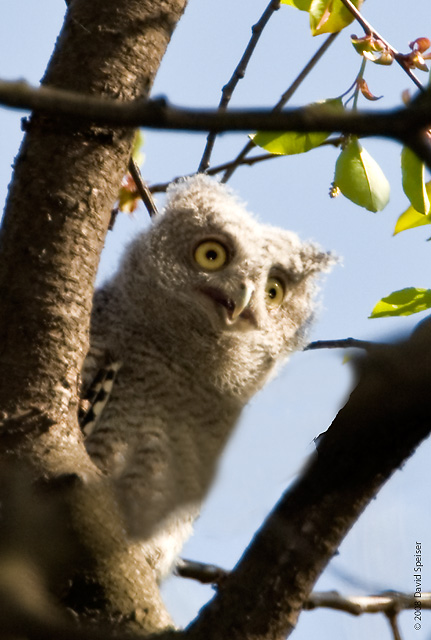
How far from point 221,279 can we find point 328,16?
1098 millimetres

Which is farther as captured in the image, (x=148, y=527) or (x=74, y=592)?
(x=148, y=527)

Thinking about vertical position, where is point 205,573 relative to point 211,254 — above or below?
below

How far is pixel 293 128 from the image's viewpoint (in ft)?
3.56

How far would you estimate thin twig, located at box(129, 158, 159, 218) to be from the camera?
3.40 meters

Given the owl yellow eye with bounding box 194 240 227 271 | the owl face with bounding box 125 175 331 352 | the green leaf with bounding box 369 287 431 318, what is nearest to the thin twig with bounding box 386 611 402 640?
the green leaf with bounding box 369 287 431 318

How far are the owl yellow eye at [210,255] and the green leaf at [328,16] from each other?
1.03 metres

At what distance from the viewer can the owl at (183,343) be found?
10.3 ft

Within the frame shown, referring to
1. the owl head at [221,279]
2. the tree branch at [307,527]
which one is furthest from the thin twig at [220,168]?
the tree branch at [307,527]

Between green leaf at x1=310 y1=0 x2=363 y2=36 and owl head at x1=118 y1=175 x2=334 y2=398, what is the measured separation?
99 cm

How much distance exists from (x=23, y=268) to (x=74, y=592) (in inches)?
30.1

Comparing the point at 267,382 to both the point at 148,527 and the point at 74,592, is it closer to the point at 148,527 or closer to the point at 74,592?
the point at 148,527

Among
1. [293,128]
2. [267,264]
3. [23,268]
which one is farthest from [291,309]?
[293,128]

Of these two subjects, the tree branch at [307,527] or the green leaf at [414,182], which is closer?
the tree branch at [307,527]

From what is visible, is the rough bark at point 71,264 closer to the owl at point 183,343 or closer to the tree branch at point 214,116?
the tree branch at point 214,116
